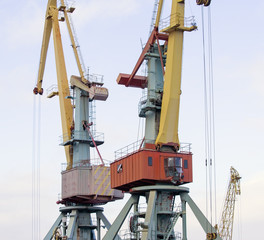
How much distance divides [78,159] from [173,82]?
22.5m

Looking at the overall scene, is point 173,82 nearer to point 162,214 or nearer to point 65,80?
point 162,214

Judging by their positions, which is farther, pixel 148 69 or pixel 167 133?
pixel 148 69

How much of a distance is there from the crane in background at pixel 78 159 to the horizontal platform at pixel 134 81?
12.9 meters

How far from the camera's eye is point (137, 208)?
61938 millimetres

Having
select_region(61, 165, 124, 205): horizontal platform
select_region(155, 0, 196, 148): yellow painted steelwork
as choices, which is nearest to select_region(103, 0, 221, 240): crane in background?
select_region(155, 0, 196, 148): yellow painted steelwork

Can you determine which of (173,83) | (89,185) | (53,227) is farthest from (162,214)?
(53,227)

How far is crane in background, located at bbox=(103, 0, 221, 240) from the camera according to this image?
5809cm

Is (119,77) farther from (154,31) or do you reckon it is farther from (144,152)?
(144,152)

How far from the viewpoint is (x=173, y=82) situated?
196 ft

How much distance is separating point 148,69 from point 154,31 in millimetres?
3619

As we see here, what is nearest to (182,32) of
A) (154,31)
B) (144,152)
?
A: (154,31)

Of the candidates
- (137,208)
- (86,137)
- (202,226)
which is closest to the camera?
(202,226)

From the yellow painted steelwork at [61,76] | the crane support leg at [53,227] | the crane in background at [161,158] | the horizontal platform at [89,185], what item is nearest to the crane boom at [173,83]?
the crane in background at [161,158]

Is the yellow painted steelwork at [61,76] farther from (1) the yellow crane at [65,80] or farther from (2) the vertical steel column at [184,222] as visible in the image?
(2) the vertical steel column at [184,222]
